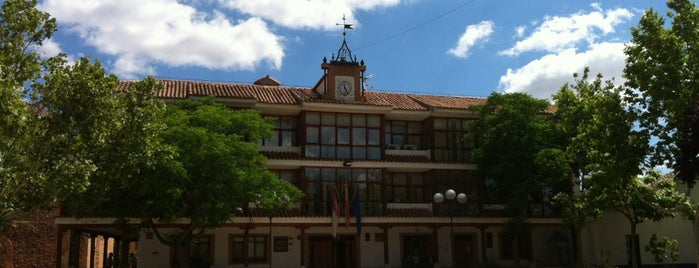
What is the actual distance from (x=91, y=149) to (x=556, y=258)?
26471 mm

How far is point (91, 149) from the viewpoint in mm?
15125

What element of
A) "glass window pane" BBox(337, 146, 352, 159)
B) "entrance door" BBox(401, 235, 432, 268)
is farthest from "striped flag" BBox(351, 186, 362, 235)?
"entrance door" BBox(401, 235, 432, 268)

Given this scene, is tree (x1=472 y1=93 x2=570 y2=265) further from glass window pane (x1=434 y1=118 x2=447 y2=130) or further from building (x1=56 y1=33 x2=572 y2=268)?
glass window pane (x1=434 y1=118 x2=447 y2=130)

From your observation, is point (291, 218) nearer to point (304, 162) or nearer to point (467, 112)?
point (304, 162)

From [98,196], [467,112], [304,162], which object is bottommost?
[98,196]

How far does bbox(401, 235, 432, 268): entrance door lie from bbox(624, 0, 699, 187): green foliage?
49.0 ft

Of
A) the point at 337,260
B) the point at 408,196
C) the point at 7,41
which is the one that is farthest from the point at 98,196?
the point at 408,196

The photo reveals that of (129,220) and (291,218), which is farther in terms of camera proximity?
(291,218)

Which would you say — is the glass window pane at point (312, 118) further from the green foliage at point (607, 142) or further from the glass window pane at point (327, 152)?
the green foliage at point (607, 142)

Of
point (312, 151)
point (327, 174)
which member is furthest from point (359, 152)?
point (312, 151)

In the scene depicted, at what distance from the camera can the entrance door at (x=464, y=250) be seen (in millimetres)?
34281

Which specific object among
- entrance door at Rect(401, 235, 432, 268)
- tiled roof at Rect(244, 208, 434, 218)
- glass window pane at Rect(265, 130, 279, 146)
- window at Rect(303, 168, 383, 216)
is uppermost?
glass window pane at Rect(265, 130, 279, 146)

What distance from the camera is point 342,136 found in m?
32.0

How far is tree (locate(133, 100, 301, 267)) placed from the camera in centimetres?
2427
